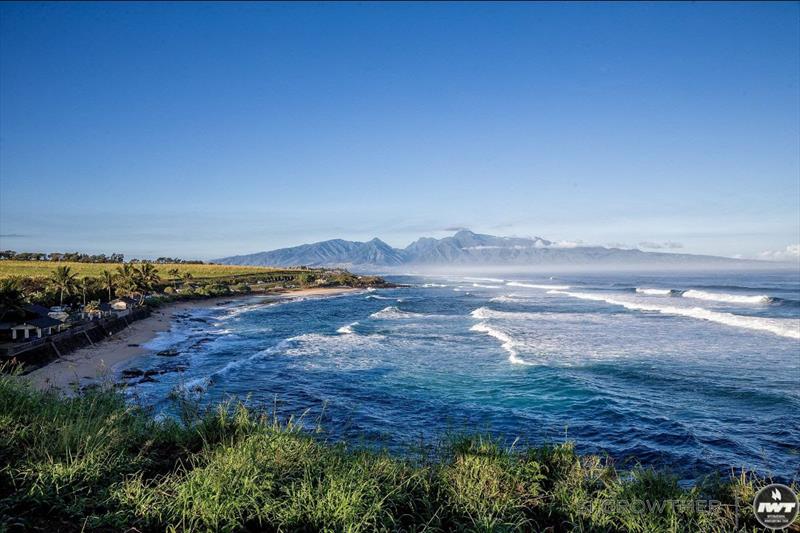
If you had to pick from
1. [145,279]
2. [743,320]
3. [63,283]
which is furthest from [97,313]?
[743,320]

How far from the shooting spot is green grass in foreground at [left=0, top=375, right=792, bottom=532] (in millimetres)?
5344

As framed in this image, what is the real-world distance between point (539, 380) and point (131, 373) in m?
21.9

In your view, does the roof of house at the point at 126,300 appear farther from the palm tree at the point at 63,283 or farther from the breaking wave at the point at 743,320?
the breaking wave at the point at 743,320

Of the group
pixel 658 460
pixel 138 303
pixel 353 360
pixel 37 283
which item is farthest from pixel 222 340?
pixel 37 283

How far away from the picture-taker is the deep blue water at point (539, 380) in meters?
15.0

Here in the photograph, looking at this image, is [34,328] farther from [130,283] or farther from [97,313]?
[130,283]

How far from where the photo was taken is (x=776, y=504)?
200 inches

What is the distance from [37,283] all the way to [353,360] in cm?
5296

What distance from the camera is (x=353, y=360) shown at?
92.9 feet

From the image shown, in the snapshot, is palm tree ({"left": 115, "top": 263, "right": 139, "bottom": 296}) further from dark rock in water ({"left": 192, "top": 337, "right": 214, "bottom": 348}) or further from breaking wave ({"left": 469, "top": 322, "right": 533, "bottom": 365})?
breaking wave ({"left": 469, "top": 322, "right": 533, "bottom": 365})

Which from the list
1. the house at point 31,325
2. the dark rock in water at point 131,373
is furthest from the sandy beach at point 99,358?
the house at point 31,325

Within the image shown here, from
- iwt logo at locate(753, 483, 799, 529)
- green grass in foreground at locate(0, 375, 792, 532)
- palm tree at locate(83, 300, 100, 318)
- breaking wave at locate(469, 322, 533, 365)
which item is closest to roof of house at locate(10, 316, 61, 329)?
palm tree at locate(83, 300, 100, 318)

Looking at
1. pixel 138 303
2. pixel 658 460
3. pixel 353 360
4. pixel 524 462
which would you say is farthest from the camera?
pixel 138 303

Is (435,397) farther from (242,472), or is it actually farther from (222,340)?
(222,340)
